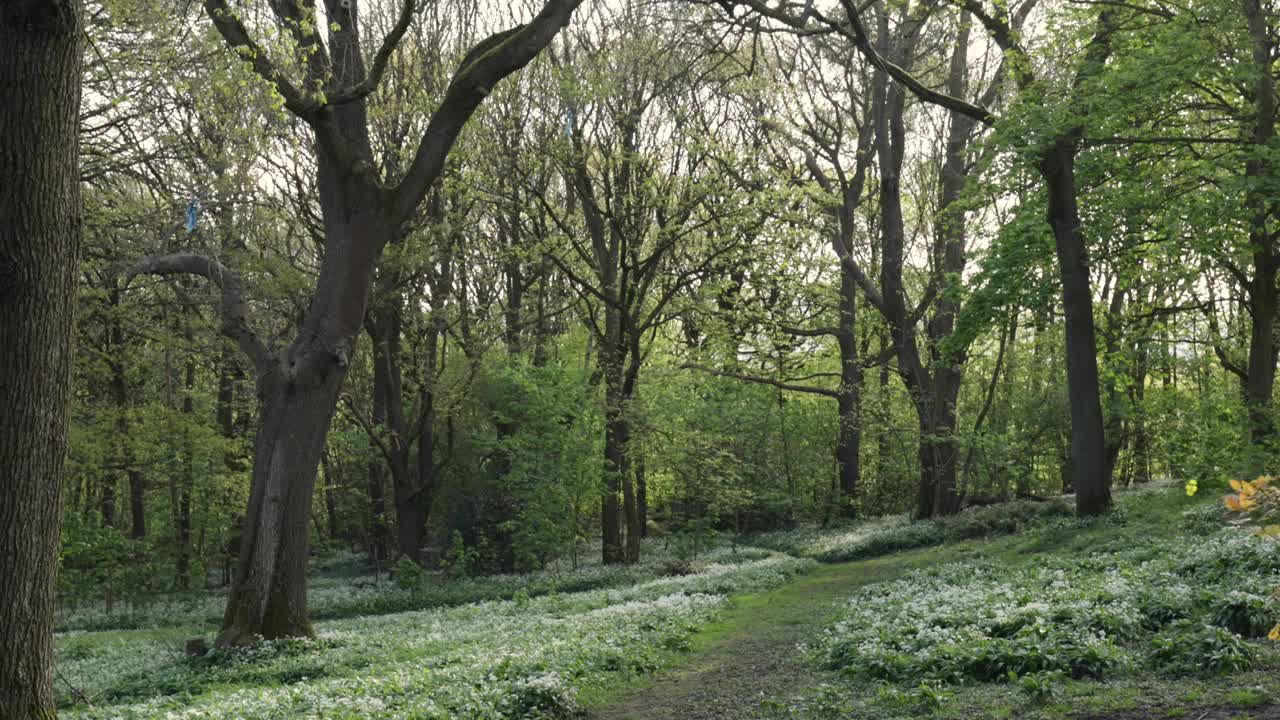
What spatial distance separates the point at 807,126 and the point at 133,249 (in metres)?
20.6

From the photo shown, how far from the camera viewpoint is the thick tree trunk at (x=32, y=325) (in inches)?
205

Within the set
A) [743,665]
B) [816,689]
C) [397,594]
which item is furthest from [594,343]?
[816,689]

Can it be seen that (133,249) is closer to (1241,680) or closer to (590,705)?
(590,705)

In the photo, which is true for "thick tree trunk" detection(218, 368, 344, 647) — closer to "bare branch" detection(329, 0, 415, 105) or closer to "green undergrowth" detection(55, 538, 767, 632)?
"bare branch" detection(329, 0, 415, 105)

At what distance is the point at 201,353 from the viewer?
23.6m

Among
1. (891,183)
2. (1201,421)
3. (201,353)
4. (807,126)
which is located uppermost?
(807,126)

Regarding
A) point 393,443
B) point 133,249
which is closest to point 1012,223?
point 393,443

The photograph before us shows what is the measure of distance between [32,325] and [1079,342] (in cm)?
1794

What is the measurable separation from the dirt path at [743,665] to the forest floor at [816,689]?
13 mm

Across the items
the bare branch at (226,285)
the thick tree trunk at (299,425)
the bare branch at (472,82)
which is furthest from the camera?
the bare branch at (226,285)

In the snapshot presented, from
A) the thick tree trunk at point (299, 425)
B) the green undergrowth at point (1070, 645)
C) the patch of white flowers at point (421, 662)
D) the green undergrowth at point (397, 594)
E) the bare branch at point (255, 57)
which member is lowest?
the green undergrowth at point (397, 594)

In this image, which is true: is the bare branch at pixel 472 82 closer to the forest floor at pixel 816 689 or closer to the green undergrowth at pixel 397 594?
the forest floor at pixel 816 689

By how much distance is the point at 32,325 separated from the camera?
5312 millimetres

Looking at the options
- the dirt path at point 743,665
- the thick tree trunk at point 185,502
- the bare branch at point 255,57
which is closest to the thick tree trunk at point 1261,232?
the dirt path at point 743,665
